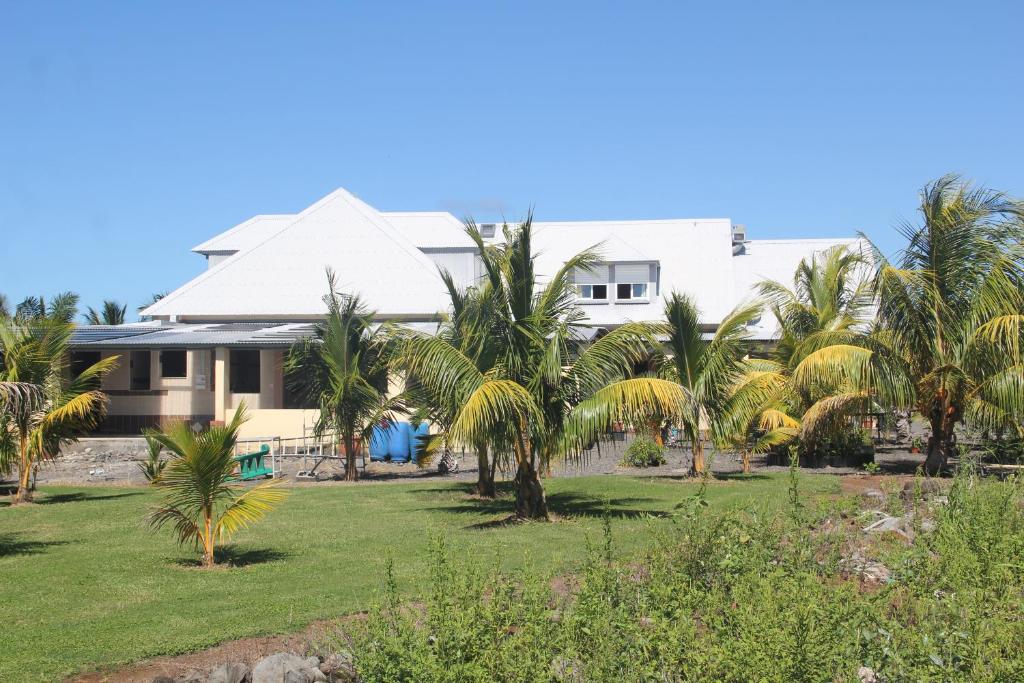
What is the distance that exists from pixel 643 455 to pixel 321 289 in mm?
16827

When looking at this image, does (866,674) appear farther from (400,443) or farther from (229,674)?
(400,443)

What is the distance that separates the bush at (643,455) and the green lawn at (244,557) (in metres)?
4.24

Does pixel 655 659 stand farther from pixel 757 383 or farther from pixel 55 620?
pixel 757 383

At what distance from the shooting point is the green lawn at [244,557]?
8.41 metres

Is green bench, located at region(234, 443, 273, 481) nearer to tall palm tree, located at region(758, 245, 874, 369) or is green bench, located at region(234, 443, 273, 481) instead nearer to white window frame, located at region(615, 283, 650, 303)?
tall palm tree, located at region(758, 245, 874, 369)

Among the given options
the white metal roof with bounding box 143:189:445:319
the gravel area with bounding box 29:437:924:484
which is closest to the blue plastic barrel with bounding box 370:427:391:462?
the gravel area with bounding box 29:437:924:484

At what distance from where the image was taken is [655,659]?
20.4ft

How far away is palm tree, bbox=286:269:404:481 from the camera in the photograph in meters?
23.1

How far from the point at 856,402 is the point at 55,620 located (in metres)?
16.2

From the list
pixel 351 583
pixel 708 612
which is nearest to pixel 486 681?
pixel 708 612

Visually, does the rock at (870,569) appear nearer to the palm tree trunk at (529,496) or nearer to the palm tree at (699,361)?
the palm tree trunk at (529,496)

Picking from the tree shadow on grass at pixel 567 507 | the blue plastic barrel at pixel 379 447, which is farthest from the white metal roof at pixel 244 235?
the tree shadow on grass at pixel 567 507

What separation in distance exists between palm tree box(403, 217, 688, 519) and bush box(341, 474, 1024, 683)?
6.00 metres

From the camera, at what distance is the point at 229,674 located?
716cm
